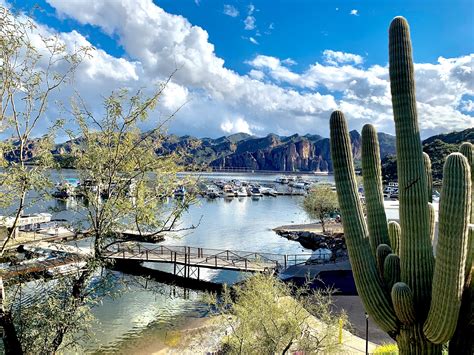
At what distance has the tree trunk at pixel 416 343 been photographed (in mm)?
6312

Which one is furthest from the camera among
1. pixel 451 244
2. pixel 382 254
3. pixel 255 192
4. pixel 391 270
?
pixel 255 192

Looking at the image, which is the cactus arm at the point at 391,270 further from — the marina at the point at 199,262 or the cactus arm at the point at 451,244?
the marina at the point at 199,262

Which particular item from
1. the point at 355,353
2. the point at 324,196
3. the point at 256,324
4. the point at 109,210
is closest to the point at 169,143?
the point at 109,210

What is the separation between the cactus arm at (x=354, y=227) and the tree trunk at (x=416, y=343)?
335mm

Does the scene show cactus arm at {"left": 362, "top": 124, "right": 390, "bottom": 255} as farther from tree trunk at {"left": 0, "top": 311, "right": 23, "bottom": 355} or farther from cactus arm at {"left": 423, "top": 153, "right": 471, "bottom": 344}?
tree trunk at {"left": 0, "top": 311, "right": 23, "bottom": 355}

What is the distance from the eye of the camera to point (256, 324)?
10.3 metres

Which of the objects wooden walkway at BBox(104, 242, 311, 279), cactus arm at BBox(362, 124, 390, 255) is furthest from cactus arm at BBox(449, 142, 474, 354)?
wooden walkway at BBox(104, 242, 311, 279)

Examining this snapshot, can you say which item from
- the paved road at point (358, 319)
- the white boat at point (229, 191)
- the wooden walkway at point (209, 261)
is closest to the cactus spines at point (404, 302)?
the paved road at point (358, 319)

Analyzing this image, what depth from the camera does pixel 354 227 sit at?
714 cm

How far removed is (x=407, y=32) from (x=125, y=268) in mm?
24337

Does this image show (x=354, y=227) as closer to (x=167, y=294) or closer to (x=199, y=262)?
(x=167, y=294)

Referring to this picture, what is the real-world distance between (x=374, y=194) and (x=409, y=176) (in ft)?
4.29

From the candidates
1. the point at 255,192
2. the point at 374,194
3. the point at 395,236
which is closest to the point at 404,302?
the point at 395,236

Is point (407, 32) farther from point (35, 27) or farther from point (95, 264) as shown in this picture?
point (95, 264)
